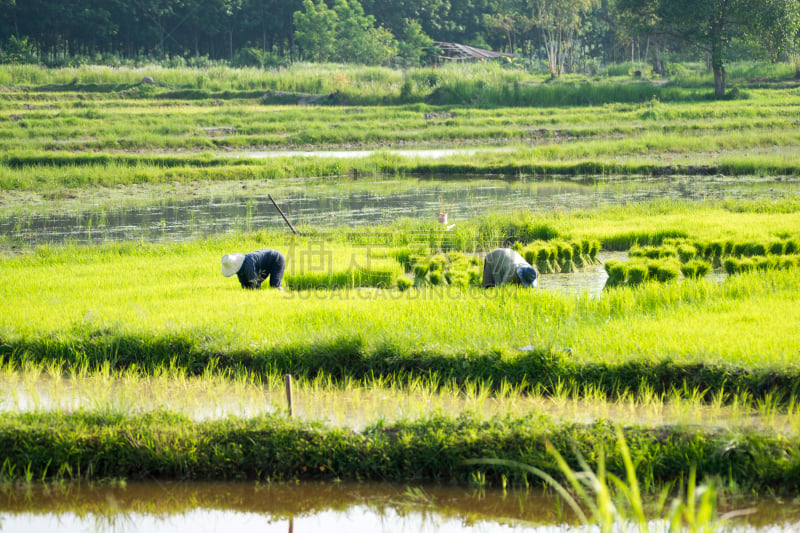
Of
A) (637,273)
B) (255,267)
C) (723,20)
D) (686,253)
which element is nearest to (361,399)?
(255,267)

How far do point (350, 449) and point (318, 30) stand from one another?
4341 centimetres

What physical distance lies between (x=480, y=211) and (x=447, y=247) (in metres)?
2.31

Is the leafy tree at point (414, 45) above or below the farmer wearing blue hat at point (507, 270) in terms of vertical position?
above

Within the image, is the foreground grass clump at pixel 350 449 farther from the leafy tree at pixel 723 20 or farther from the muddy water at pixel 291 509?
the leafy tree at pixel 723 20

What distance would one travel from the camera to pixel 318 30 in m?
45.2

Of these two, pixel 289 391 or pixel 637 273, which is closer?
pixel 289 391

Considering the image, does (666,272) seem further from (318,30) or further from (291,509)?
(318,30)

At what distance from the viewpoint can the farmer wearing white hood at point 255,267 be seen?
7.78m

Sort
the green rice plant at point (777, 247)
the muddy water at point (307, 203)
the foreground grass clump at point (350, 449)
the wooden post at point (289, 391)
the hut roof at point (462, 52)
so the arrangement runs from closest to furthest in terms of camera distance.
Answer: the foreground grass clump at point (350, 449) < the wooden post at point (289, 391) < the green rice plant at point (777, 247) < the muddy water at point (307, 203) < the hut roof at point (462, 52)

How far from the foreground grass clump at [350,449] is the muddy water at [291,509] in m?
0.10

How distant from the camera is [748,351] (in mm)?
5258

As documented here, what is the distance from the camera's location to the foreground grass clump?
4.30 metres

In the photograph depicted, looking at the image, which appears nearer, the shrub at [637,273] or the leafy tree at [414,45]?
the shrub at [637,273]

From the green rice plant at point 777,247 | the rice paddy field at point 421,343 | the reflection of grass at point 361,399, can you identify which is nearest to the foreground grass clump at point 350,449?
the rice paddy field at point 421,343
